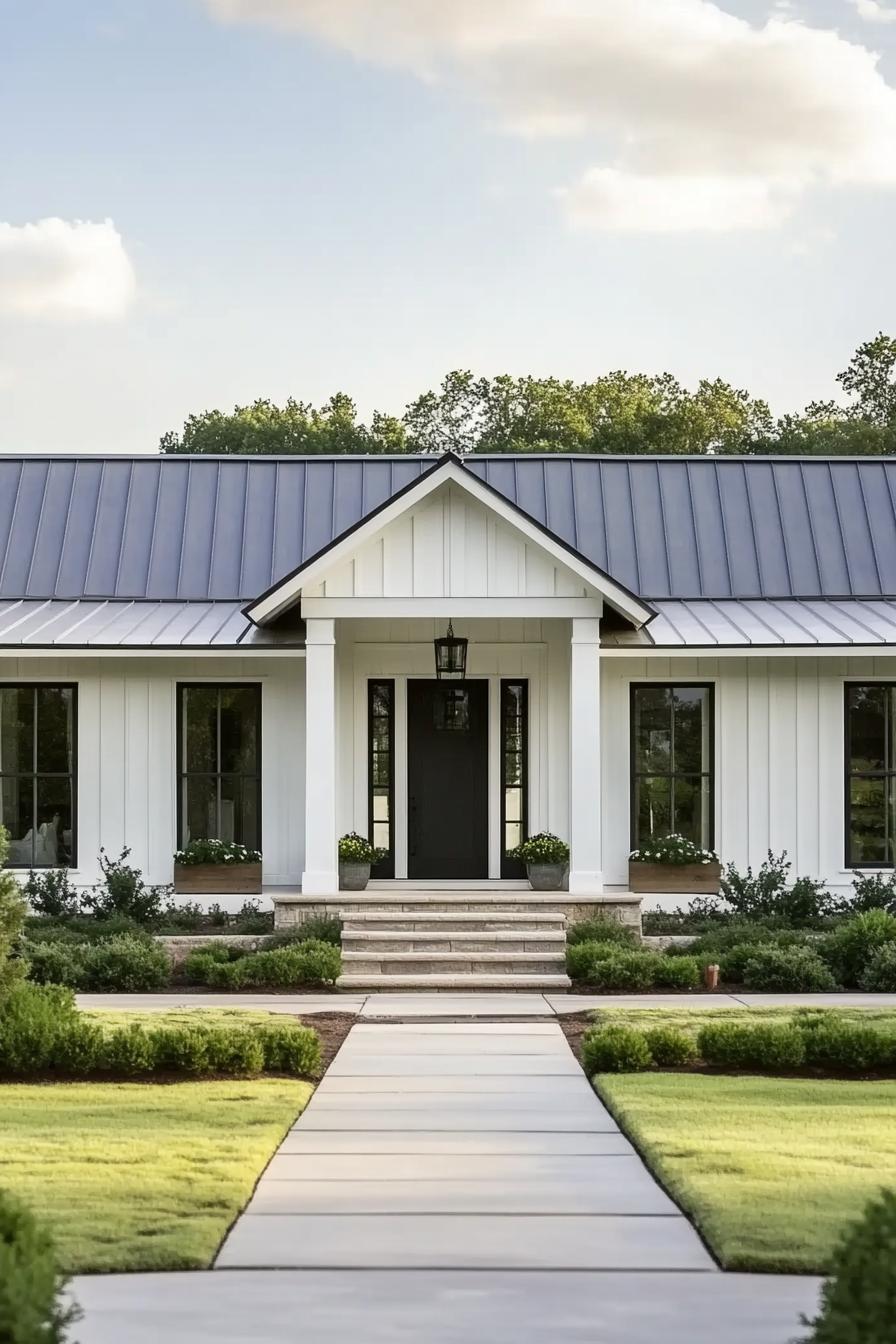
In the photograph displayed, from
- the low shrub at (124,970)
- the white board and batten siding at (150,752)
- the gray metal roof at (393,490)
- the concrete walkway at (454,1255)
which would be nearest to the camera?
the concrete walkway at (454,1255)

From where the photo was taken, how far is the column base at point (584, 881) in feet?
52.1

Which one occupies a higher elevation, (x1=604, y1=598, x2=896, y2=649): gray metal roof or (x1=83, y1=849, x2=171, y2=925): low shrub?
(x1=604, y1=598, x2=896, y2=649): gray metal roof

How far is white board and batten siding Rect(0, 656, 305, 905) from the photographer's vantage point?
1730cm

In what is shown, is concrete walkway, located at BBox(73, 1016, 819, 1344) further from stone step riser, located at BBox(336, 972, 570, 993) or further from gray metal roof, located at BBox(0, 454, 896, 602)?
gray metal roof, located at BBox(0, 454, 896, 602)

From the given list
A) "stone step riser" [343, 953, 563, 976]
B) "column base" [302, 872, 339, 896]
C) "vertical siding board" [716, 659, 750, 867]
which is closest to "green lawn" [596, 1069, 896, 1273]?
"stone step riser" [343, 953, 563, 976]

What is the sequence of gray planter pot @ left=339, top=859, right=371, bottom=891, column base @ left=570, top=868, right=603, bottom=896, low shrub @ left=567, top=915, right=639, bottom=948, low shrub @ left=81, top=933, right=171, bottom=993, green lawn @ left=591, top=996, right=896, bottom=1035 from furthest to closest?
gray planter pot @ left=339, top=859, right=371, bottom=891 → column base @ left=570, top=868, right=603, bottom=896 → low shrub @ left=567, top=915, right=639, bottom=948 → low shrub @ left=81, top=933, right=171, bottom=993 → green lawn @ left=591, top=996, right=896, bottom=1035

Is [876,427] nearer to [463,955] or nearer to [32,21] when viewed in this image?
[32,21]

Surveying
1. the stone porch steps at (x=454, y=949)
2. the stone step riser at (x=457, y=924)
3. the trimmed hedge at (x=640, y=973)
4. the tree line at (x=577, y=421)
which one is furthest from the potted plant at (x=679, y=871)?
the tree line at (x=577, y=421)

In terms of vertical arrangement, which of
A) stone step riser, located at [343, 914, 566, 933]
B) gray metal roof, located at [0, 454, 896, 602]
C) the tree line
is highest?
the tree line

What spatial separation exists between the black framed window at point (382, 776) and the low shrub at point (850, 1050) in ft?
28.3

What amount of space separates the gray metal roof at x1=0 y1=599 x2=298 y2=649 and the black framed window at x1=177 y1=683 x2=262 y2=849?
69 cm

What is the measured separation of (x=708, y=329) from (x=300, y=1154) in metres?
37.1

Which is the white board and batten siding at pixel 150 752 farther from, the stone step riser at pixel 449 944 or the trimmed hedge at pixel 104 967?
the trimmed hedge at pixel 104 967

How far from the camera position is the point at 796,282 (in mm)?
32281
